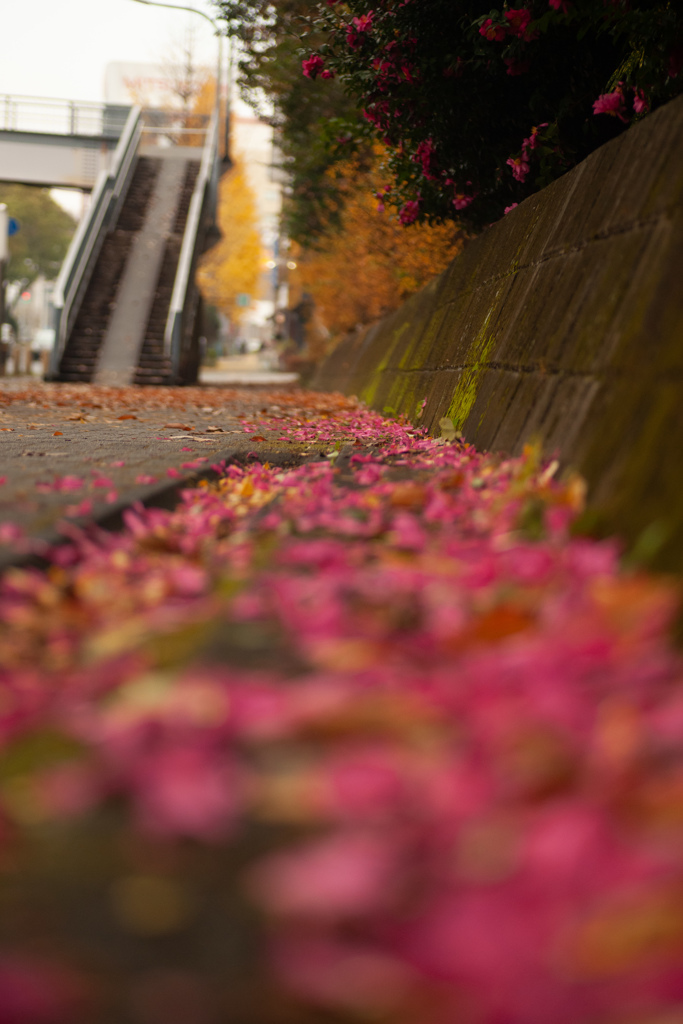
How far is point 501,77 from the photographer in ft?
24.2

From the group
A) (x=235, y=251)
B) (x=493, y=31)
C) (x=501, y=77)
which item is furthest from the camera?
(x=235, y=251)

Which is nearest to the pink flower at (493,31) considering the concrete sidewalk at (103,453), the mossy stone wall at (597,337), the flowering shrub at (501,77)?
the flowering shrub at (501,77)

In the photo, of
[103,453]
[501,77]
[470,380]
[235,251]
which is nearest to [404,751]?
[103,453]

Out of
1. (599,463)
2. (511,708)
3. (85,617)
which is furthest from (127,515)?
(511,708)

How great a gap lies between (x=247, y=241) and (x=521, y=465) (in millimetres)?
47529

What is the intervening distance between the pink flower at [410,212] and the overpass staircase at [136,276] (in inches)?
434

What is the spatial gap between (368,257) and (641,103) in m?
10.7

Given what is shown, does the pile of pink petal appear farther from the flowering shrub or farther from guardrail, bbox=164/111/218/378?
guardrail, bbox=164/111/218/378

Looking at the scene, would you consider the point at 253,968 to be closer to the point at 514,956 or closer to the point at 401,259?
the point at 514,956

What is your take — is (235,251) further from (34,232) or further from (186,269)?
(186,269)

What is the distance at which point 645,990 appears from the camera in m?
1.05

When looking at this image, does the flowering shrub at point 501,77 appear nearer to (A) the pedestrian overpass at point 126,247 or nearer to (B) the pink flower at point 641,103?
(B) the pink flower at point 641,103

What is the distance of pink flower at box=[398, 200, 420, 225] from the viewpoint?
30.7 feet

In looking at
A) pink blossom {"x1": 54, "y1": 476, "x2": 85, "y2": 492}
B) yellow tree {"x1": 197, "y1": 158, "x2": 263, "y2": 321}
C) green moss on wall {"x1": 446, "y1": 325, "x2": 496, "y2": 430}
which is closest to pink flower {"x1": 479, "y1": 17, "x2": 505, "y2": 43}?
green moss on wall {"x1": 446, "y1": 325, "x2": 496, "y2": 430}
